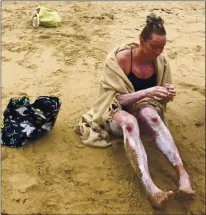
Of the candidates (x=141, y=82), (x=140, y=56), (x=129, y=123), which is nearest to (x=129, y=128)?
(x=129, y=123)

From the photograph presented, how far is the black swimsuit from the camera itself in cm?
328

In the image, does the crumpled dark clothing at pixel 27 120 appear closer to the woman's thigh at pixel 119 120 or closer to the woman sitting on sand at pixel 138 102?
the woman sitting on sand at pixel 138 102

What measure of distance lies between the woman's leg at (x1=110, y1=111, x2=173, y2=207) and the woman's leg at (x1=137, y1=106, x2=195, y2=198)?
0.13m

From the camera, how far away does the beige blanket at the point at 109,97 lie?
3.20 m

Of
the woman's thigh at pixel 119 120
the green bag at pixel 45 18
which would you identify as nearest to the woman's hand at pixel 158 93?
the woman's thigh at pixel 119 120

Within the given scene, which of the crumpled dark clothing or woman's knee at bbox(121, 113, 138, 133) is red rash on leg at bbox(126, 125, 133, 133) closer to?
woman's knee at bbox(121, 113, 138, 133)

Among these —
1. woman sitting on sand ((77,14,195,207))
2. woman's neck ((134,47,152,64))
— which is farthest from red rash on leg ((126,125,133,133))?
woman's neck ((134,47,152,64))

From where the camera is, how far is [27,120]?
3.43m

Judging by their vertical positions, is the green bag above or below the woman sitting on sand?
below

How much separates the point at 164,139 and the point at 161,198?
518 millimetres

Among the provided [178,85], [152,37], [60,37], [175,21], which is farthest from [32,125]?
[175,21]

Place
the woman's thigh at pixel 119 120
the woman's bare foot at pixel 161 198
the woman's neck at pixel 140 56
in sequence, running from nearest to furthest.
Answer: the woman's bare foot at pixel 161 198
the woman's thigh at pixel 119 120
the woman's neck at pixel 140 56

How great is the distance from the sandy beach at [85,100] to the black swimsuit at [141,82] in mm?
489

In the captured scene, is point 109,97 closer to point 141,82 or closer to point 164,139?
point 141,82
